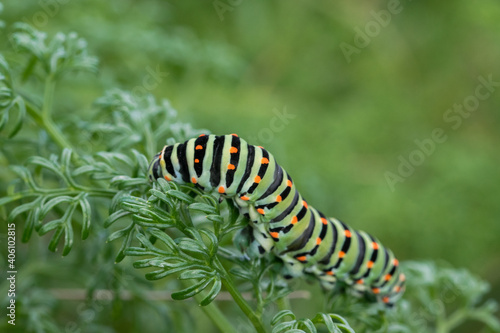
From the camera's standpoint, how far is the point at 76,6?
10.8ft

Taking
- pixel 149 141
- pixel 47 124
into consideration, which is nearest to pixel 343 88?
pixel 149 141

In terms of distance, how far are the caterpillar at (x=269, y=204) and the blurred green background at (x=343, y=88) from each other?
0.98 m

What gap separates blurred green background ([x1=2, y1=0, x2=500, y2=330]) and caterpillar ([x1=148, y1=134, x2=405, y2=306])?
3.20ft

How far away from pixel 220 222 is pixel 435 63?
11.9ft

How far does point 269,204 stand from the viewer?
5.29 ft

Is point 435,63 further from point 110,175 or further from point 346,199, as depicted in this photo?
point 110,175

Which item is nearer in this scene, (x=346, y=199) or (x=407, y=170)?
(x=346, y=199)

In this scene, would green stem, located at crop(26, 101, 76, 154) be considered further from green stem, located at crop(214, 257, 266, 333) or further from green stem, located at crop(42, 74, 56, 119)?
green stem, located at crop(214, 257, 266, 333)

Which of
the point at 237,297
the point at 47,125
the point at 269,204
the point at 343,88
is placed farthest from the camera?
the point at 343,88

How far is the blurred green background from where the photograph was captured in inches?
127

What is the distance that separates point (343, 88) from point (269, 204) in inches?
126

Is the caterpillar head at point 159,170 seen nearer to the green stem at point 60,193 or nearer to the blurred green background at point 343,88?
the green stem at point 60,193

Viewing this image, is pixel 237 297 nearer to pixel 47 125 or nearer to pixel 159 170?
pixel 159 170

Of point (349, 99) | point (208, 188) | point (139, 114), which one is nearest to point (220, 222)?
point (208, 188)
